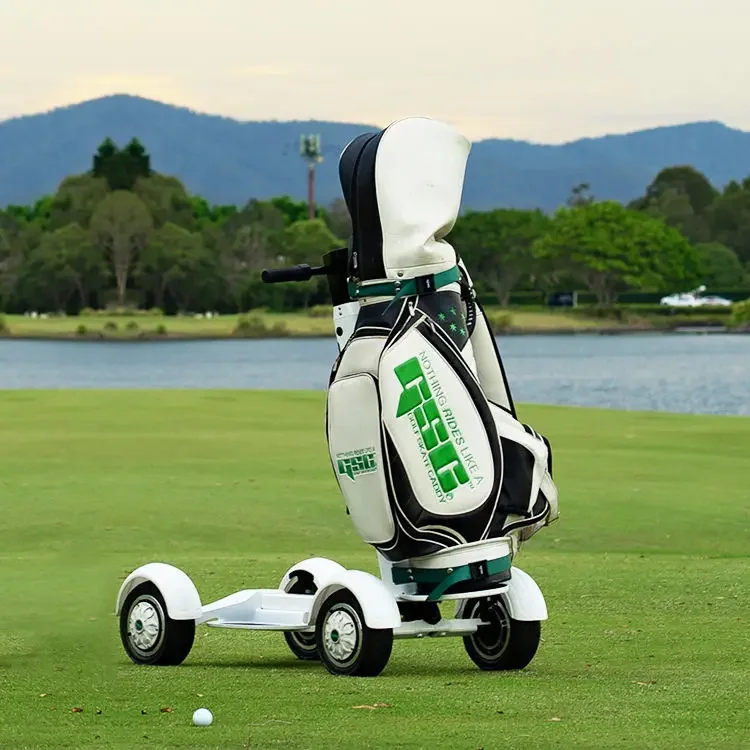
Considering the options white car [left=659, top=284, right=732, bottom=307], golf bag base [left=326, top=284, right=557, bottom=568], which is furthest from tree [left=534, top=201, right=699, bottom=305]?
golf bag base [left=326, top=284, right=557, bottom=568]

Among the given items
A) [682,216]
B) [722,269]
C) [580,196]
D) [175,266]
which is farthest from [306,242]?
[682,216]

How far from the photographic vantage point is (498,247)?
13575 centimetres

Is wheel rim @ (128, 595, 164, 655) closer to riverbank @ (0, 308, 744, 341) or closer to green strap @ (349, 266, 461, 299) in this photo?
green strap @ (349, 266, 461, 299)

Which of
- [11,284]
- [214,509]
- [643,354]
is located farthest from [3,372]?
[214,509]

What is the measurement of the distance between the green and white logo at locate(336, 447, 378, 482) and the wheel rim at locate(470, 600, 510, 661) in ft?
2.51

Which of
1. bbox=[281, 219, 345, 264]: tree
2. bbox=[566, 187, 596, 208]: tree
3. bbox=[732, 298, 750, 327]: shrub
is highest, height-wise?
bbox=[566, 187, 596, 208]: tree

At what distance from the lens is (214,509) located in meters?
15.9

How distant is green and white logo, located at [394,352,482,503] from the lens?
263 inches

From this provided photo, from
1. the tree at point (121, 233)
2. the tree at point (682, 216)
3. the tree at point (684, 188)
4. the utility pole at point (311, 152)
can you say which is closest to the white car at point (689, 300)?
the tree at point (682, 216)

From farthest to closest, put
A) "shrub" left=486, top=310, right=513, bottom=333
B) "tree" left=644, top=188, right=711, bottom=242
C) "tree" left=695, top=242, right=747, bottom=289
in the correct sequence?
"tree" left=644, top=188, right=711, bottom=242, "tree" left=695, top=242, right=747, bottom=289, "shrub" left=486, top=310, right=513, bottom=333

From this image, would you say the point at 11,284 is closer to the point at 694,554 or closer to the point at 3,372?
the point at 3,372

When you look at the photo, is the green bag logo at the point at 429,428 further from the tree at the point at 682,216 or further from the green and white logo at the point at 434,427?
the tree at the point at 682,216

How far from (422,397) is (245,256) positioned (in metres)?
133

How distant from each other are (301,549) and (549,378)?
191ft
